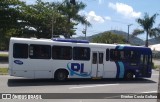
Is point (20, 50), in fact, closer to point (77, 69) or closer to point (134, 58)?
point (77, 69)

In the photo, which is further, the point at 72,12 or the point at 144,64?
the point at 72,12

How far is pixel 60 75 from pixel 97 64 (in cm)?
267

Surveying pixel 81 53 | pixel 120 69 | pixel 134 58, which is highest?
pixel 81 53

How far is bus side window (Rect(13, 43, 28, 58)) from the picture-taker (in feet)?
65.5

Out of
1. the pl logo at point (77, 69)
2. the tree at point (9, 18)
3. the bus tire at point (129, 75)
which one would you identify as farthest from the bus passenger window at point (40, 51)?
the tree at point (9, 18)

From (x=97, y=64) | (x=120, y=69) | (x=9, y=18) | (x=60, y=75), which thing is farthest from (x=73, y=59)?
(x=9, y=18)

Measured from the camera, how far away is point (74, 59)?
2186 cm

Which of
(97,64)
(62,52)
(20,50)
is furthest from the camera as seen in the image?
(97,64)

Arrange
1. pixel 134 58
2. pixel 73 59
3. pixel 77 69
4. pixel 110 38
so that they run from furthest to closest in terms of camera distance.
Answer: pixel 110 38
pixel 134 58
pixel 77 69
pixel 73 59

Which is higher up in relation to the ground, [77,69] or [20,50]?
[20,50]

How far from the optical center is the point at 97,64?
893 inches

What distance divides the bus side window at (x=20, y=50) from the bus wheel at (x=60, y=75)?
2.50m

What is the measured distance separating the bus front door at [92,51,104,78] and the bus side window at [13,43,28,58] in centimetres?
464

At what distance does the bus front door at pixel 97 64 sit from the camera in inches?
888
